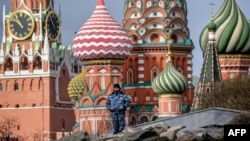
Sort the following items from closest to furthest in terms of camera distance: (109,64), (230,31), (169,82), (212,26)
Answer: (212,26) < (230,31) < (169,82) < (109,64)

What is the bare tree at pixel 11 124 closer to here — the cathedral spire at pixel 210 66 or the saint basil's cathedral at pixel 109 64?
the saint basil's cathedral at pixel 109 64

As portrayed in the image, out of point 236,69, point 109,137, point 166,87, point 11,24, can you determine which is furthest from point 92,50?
point 109,137

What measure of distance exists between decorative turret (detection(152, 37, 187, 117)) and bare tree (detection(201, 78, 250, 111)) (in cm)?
2007

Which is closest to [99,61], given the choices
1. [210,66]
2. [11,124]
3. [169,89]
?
[169,89]

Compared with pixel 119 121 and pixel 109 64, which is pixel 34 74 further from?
pixel 119 121

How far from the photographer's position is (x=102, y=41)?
60688mm

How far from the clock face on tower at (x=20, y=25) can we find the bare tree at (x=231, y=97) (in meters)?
43.6

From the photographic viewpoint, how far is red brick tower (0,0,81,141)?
76.8 m

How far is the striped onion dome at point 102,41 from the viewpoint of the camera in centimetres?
6044

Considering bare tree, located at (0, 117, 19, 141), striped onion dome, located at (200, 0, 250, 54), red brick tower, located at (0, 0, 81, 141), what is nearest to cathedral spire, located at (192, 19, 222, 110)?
striped onion dome, located at (200, 0, 250, 54)

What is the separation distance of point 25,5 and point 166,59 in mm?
19304

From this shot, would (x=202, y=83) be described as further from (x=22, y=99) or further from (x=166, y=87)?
(x=22, y=99)

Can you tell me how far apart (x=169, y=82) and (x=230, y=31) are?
8453mm

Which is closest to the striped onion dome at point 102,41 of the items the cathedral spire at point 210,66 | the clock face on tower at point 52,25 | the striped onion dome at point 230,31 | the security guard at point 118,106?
the striped onion dome at point 230,31
